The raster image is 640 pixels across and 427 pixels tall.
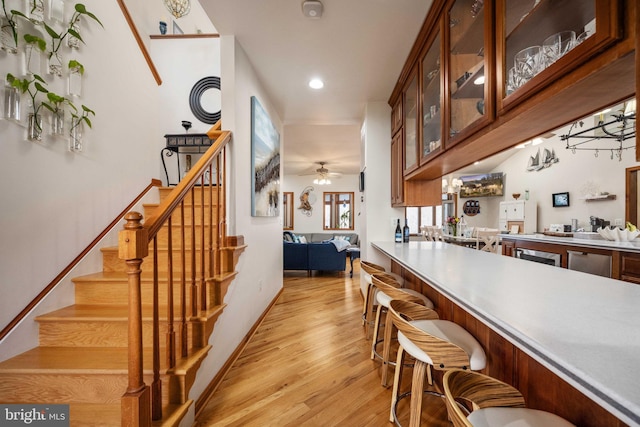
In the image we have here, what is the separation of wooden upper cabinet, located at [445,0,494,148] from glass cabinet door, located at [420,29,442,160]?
0.20m

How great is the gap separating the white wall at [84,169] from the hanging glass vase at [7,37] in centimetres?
5

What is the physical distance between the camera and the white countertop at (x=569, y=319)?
480mm

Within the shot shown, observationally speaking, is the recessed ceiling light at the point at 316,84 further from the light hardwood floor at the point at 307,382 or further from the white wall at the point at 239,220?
the light hardwood floor at the point at 307,382

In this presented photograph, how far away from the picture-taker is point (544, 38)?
3.34ft

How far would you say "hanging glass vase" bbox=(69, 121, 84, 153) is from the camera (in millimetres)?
1807

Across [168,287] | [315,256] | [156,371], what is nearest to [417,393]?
[156,371]

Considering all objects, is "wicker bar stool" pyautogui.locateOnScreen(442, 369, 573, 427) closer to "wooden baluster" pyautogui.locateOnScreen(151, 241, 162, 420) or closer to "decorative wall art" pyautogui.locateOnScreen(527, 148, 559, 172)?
"wooden baluster" pyautogui.locateOnScreen(151, 241, 162, 420)

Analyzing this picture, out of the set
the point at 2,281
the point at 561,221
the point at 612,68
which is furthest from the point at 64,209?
the point at 561,221

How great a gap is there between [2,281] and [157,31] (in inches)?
152

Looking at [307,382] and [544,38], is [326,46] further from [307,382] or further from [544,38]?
[307,382]

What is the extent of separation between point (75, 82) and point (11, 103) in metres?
Result: 0.54

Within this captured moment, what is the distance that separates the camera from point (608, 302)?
2.97 feet

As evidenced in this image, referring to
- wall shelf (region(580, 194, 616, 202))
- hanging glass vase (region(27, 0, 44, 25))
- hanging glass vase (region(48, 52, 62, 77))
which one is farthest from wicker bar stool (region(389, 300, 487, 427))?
wall shelf (region(580, 194, 616, 202))

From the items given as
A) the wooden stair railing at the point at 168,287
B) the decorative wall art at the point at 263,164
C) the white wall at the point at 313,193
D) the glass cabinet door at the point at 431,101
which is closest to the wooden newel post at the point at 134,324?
the wooden stair railing at the point at 168,287
